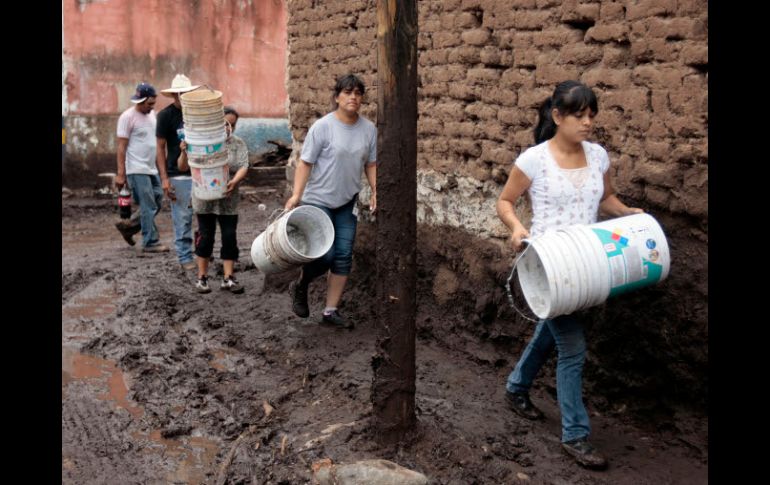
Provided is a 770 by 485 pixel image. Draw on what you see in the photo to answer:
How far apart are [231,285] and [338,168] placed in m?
2.20

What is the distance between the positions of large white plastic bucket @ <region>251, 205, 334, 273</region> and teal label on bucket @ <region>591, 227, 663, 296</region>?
2472 mm

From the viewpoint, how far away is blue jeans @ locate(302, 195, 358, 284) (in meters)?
5.83

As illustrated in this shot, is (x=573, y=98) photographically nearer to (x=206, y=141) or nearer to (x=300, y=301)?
Answer: (x=300, y=301)

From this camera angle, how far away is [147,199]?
920 centimetres

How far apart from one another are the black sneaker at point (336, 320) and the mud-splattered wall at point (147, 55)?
8.92 metres

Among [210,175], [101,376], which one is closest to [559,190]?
[101,376]

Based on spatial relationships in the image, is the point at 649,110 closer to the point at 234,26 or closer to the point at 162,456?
the point at 162,456

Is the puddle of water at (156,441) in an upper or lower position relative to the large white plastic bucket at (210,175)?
lower

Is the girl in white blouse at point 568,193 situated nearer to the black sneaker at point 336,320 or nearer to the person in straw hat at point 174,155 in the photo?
the black sneaker at point 336,320

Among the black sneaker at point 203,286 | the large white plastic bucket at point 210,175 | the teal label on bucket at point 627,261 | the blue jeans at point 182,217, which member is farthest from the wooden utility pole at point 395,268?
the blue jeans at point 182,217

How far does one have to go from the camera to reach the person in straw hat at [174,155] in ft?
24.7

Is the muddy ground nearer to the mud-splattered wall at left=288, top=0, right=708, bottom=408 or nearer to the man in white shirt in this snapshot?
the mud-splattered wall at left=288, top=0, right=708, bottom=408
